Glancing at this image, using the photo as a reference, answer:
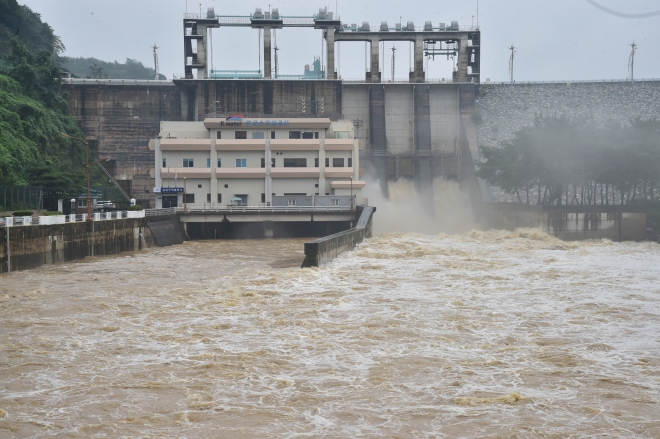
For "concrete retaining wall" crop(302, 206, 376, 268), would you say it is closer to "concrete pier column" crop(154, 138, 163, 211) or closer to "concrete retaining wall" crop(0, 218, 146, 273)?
"concrete retaining wall" crop(0, 218, 146, 273)

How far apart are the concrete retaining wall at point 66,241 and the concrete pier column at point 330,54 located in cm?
2948

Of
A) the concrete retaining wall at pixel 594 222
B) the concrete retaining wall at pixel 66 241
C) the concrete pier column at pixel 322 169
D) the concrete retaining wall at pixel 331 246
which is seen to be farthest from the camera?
the concrete pier column at pixel 322 169

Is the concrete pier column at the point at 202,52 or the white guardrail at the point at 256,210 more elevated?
the concrete pier column at the point at 202,52

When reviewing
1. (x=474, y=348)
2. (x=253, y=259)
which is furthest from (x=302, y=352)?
(x=253, y=259)

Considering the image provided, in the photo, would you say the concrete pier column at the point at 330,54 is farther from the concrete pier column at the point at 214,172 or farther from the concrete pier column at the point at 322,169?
the concrete pier column at the point at 214,172

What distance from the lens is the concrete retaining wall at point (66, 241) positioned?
26.5m

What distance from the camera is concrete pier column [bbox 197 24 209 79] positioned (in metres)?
62.8

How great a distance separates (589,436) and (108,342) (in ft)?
→ 30.9

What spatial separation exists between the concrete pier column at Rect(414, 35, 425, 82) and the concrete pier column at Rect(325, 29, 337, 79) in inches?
315

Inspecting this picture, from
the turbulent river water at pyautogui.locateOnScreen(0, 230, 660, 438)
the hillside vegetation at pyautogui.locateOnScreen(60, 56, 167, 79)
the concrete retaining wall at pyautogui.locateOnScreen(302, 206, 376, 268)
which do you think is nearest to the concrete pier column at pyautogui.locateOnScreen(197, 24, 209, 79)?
the concrete retaining wall at pyautogui.locateOnScreen(302, 206, 376, 268)

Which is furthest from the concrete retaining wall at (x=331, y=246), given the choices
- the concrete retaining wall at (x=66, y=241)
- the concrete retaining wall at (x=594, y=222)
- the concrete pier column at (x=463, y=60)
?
the concrete pier column at (x=463, y=60)

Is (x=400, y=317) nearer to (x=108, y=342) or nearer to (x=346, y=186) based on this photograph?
(x=108, y=342)

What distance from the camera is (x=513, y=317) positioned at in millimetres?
16703

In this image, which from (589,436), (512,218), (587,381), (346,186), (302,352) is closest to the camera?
(589,436)
